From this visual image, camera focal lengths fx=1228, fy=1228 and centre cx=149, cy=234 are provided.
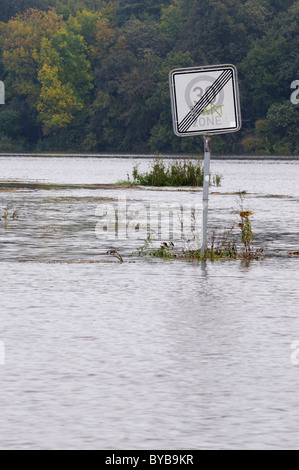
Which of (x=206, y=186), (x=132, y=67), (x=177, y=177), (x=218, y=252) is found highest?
(x=132, y=67)

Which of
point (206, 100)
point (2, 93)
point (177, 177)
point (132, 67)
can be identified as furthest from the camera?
point (2, 93)

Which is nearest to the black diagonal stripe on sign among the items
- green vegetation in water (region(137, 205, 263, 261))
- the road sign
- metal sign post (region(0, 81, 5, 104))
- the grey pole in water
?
the road sign

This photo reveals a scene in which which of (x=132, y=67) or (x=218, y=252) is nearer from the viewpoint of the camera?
(x=218, y=252)

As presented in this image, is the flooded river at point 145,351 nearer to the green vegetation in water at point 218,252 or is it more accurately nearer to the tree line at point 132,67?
the green vegetation in water at point 218,252

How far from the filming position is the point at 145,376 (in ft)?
29.1

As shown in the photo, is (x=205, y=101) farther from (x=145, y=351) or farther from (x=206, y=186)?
(x=145, y=351)

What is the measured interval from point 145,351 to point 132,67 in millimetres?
123427

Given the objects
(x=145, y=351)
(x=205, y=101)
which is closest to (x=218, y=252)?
(x=205, y=101)

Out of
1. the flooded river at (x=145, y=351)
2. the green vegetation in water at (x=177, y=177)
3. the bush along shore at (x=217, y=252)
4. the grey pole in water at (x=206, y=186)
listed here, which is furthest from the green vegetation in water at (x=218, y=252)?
the green vegetation in water at (x=177, y=177)

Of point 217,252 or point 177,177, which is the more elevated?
point 217,252

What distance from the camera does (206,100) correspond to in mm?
16609

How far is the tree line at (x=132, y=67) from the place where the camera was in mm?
121375

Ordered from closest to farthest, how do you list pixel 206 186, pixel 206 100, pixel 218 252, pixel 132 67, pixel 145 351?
pixel 145 351
pixel 206 100
pixel 206 186
pixel 218 252
pixel 132 67
